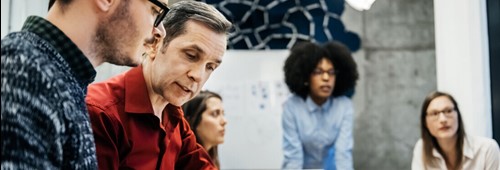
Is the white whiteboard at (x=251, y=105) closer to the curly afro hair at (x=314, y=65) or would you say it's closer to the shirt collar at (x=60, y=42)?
the curly afro hair at (x=314, y=65)

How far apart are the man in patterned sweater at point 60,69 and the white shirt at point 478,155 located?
2.18m

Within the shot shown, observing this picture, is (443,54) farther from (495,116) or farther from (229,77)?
(229,77)

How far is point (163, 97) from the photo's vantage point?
126 centimetres

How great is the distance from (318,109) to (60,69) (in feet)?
9.87

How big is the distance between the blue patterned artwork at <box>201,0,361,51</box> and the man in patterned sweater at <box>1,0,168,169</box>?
3.25 metres

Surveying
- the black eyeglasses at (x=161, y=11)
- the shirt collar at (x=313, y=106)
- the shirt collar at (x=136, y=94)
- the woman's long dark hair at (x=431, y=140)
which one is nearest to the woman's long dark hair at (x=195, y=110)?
the shirt collar at (x=313, y=106)

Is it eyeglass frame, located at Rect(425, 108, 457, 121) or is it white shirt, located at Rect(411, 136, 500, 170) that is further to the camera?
eyeglass frame, located at Rect(425, 108, 457, 121)

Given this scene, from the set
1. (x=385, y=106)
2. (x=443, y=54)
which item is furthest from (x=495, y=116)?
(x=385, y=106)

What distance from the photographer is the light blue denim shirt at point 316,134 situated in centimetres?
352

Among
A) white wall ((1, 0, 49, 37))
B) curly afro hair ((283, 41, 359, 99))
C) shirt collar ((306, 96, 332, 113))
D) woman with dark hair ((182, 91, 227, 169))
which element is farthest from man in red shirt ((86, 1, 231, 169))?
curly afro hair ((283, 41, 359, 99))

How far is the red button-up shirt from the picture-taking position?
3.52 ft

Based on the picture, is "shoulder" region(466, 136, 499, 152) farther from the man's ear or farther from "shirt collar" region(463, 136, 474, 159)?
the man's ear

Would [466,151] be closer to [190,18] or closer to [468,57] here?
[468,57]

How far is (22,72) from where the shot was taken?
0.66 meters
